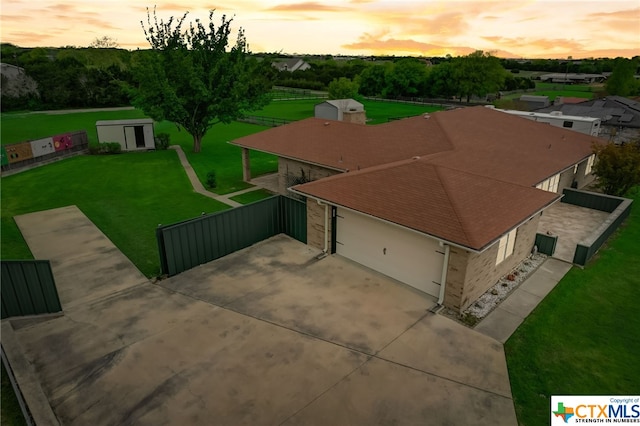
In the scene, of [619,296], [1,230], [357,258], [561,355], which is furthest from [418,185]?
[1,230]

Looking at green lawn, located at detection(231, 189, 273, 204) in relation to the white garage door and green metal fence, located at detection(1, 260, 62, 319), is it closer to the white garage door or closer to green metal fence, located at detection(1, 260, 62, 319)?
the white garage door

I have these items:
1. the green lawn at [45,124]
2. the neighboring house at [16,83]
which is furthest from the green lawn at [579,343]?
the neighboring house at [16,83]

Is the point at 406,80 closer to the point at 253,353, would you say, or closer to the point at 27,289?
the point at 253,353

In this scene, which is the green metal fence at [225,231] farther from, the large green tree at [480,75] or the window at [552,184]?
the large green tree at [480,75]

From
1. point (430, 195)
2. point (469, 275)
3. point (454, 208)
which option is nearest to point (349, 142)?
point (430, 195)

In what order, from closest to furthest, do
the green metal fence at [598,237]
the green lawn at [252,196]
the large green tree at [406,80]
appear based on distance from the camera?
1. the green metal fence at [598,237]
2. the green lawn at [252,196]
3. the large green tree at [406,80]

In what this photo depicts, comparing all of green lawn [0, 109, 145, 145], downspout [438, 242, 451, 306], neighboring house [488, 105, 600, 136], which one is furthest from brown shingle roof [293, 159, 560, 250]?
green lawn [0, 109, 145, 145]
